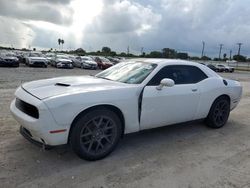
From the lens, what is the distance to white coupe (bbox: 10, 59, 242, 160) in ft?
11.2

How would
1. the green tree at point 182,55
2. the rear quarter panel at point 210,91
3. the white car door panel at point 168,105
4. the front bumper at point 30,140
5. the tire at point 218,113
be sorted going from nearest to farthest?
the front bumper at point 30,140
the white car door panel at point 168,105
the rear quarter panel at point 210,91
the tire at point 218,113
the green tree at point 182,55

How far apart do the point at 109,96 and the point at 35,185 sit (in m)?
1.51

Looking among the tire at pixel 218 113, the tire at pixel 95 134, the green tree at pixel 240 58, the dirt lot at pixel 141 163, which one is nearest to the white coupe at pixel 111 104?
the tire at pixel 95 134

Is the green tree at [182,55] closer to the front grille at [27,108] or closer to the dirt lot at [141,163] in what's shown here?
the dirt lot at [141,163]

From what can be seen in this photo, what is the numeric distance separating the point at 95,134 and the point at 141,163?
79 centimetres

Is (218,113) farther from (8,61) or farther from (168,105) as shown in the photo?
(8,61)

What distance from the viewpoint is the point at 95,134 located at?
378 centimetres

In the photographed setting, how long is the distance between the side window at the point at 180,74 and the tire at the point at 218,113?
2.31ft

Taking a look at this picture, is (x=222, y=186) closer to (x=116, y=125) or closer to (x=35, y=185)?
(x=116, y=125)

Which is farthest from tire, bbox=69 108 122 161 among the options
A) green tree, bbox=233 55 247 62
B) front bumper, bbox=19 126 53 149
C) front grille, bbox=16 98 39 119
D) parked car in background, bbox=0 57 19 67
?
green tree, bbox=233 55 247 62

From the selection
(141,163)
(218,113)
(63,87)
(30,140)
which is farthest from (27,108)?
(218,113)

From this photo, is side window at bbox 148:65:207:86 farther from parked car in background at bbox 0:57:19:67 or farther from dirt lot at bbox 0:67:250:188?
parked car in background at bbox 0:57:19:67

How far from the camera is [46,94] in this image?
354 cm

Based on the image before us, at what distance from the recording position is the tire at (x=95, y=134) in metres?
3.57
